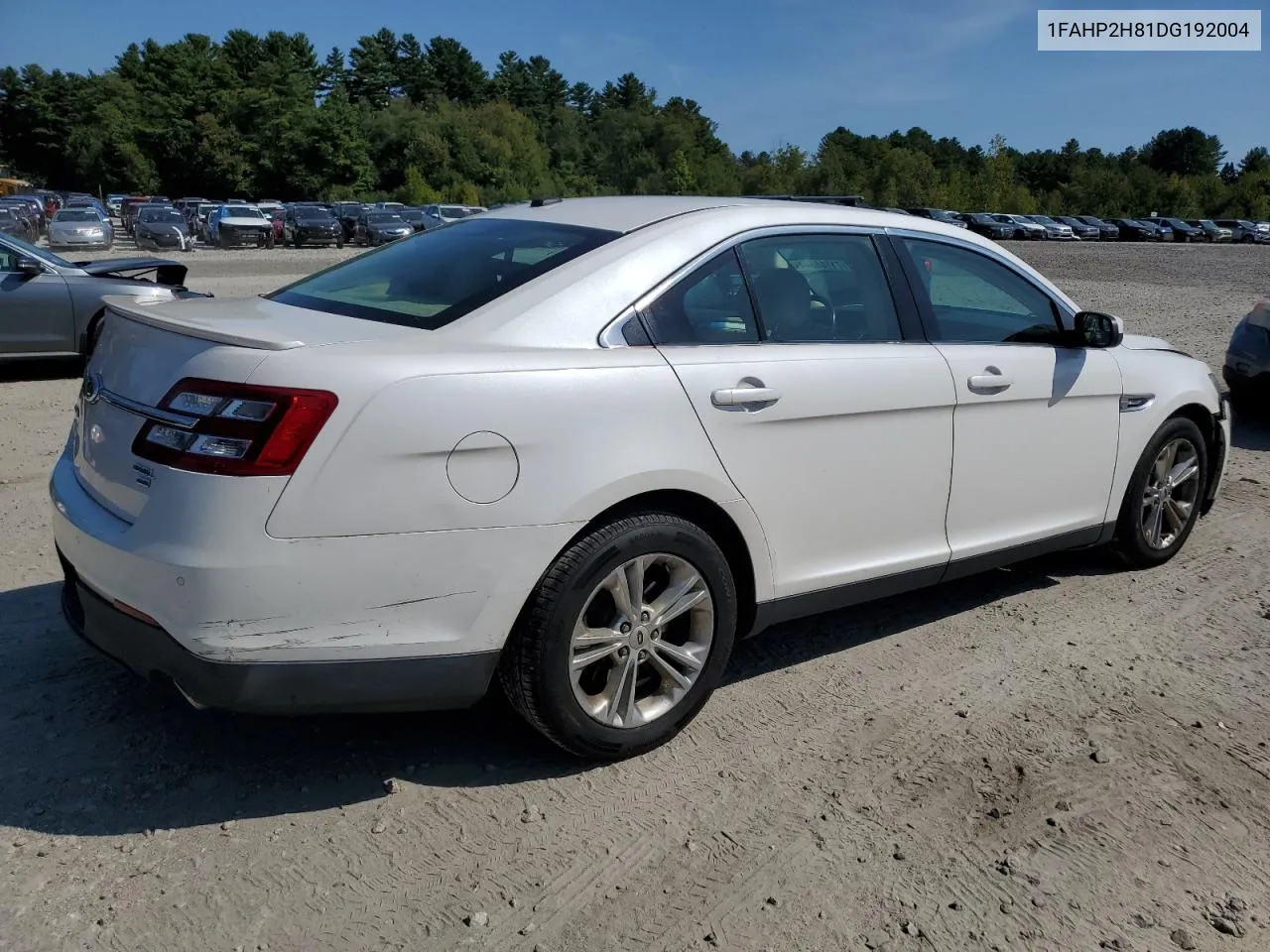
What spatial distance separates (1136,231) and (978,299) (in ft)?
227

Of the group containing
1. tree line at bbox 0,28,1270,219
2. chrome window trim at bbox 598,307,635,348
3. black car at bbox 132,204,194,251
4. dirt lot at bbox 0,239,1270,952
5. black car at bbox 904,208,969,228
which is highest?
tree line at bbox 0,28,1270,219

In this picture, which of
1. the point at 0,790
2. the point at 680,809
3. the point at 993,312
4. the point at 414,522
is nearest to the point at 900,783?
the point at 680,809

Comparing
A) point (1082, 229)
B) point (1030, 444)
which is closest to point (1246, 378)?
point (1030, 444)

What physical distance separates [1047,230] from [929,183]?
917 inches

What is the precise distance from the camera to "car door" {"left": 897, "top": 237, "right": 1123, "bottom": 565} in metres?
4.07

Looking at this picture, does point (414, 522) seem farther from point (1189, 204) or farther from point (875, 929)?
point (1189, 204)

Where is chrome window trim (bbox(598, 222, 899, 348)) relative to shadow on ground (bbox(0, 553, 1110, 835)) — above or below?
above

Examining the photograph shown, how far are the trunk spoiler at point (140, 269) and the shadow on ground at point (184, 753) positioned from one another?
6318 mm

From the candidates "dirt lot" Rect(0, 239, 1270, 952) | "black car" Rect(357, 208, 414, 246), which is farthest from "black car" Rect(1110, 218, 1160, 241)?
"dirt lot" Rect(0, 239, 1270, 952)

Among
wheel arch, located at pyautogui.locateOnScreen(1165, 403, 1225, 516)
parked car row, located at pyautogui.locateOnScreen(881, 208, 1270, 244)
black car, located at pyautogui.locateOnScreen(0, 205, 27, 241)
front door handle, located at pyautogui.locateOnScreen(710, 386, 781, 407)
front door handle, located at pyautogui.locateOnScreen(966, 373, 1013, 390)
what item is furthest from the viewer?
parked car row, located at pyautogui.locateOnScreen(881, 208, 1270, 244)

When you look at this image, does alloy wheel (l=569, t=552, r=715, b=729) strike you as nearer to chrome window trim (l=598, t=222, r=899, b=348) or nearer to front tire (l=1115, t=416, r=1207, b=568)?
chrome window trim (l=598, t=222, r=899, b=348)

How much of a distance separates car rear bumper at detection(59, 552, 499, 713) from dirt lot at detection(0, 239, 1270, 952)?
0.37 m

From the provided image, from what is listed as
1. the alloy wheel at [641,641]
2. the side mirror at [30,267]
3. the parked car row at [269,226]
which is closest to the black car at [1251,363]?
the alloy wheel at [641,641]

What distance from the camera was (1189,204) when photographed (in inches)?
3469
